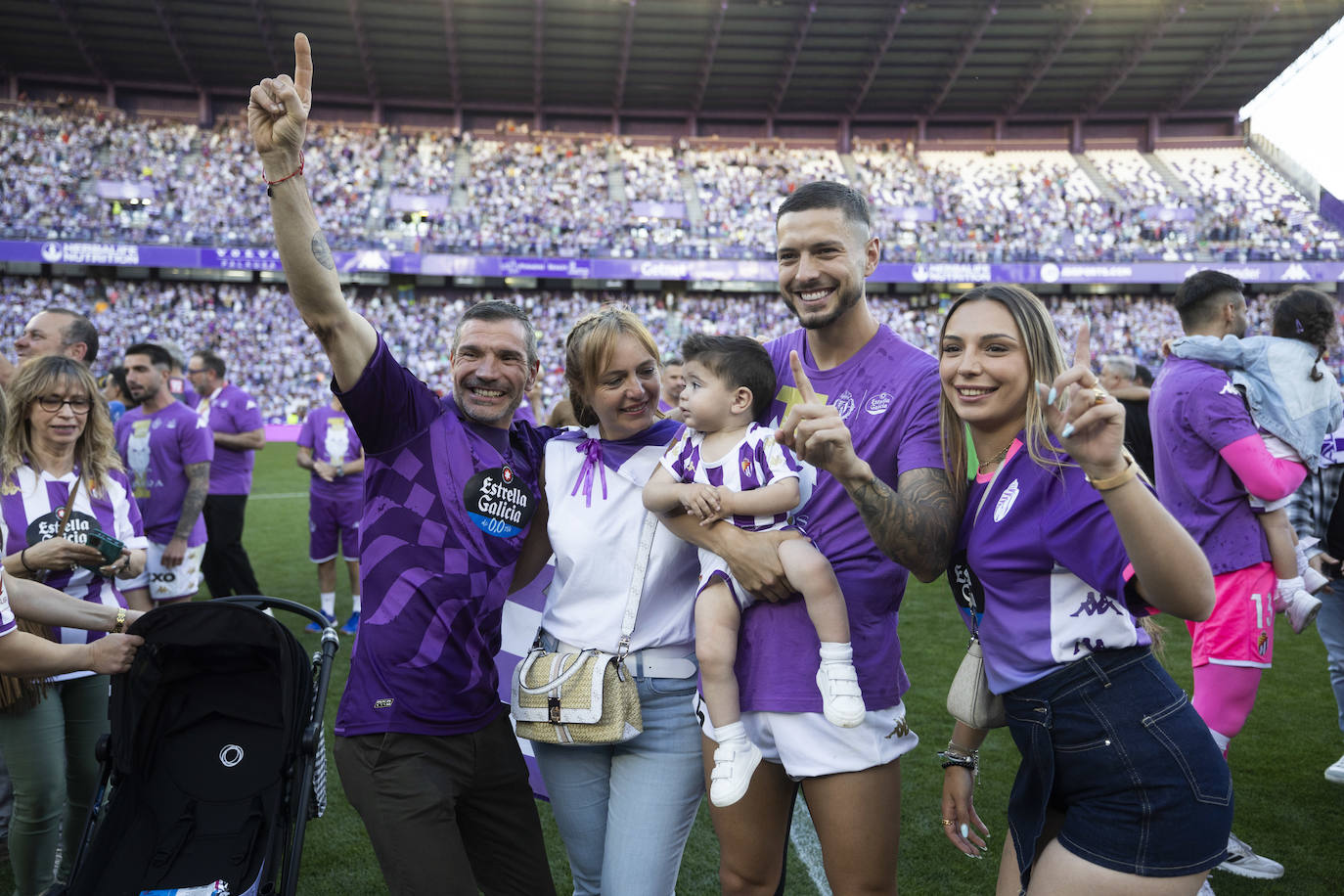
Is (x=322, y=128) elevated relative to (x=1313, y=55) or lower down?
lower down

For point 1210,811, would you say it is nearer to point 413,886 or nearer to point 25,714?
point 413,886

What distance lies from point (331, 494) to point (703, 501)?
658 centimetres

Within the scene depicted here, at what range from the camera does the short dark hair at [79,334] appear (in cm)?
449

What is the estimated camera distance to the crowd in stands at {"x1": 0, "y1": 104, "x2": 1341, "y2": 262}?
35219 mm

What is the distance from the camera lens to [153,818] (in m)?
2.62

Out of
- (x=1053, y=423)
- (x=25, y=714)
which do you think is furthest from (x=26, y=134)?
(x=1053, y=423)

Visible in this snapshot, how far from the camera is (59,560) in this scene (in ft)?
10.5

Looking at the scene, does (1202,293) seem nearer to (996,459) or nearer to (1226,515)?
(1226,515)

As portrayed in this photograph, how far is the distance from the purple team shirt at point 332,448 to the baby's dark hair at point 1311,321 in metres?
6.99

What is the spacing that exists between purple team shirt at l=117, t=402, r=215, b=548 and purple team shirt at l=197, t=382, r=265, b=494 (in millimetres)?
1497

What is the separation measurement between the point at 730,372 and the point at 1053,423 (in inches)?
40.4

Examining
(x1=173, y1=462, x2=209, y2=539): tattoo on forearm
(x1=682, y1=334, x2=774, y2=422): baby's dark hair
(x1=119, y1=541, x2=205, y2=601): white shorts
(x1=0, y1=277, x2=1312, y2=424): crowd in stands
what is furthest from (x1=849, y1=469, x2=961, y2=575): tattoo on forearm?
(x1=0, y1=277, x2=1312, y2=424): crowd in stands

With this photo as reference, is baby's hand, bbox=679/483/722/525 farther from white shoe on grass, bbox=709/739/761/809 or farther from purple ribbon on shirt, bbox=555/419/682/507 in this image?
white shoe on grass, bbox=709/739/761/809

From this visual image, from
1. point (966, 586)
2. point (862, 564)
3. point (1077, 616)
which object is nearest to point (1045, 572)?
point (1077, 616)
